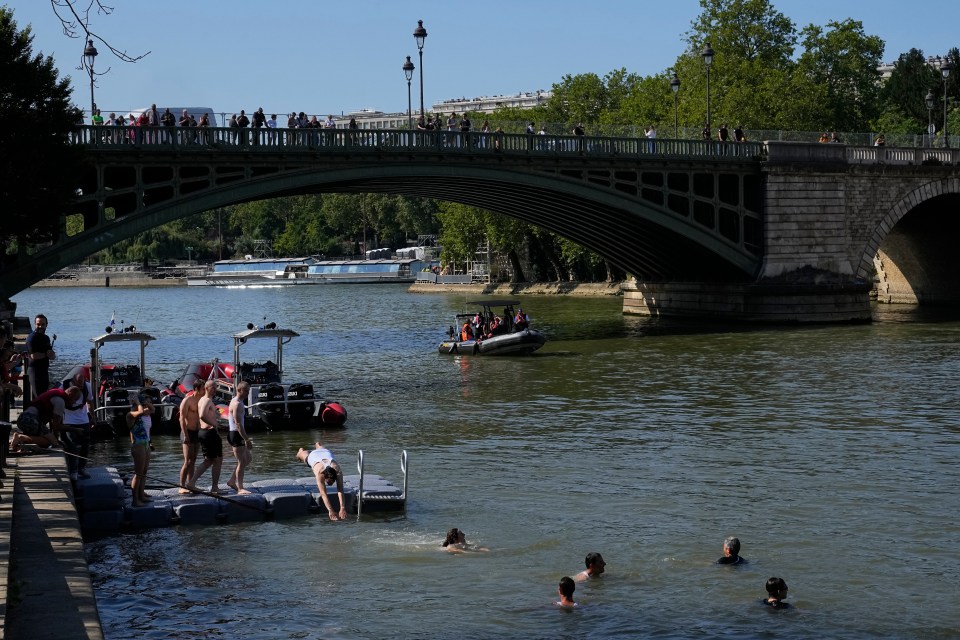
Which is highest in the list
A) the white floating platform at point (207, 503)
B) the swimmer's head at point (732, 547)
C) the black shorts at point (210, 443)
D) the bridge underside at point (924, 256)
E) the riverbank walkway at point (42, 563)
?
the bridge underside at point (924, 256)

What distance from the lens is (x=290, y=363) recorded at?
50438mm

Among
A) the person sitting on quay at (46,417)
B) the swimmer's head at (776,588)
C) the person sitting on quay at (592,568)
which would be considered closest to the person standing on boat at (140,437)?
the person sitting on quay at (46,417)

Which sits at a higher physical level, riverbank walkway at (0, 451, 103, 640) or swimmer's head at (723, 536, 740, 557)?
riverbank walkway at (0, 451, 103, 640)

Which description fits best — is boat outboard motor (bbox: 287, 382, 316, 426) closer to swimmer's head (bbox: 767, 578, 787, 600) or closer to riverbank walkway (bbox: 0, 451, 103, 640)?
riverbank walkway (bbox: 0, 451, 103, 640)

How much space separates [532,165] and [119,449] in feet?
90.7

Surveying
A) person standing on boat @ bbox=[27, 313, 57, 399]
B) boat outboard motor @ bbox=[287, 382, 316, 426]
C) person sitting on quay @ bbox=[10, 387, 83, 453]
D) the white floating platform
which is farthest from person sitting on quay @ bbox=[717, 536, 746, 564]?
boat outboard motor @ bbox=[287, 382, 316, 426]

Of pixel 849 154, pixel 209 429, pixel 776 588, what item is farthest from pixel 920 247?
pixel 776 588

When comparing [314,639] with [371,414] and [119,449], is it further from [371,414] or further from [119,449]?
[371,414]

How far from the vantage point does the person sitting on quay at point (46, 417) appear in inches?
834

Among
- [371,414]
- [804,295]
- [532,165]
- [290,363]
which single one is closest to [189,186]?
[290,363]

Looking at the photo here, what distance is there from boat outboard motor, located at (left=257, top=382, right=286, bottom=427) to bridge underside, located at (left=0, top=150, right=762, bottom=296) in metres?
12.1

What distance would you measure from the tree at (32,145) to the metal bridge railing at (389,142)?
1846 millimetres

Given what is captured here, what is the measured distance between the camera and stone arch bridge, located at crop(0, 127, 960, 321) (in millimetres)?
46281

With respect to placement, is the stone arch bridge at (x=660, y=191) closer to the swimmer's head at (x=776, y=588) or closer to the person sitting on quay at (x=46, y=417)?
the person sitting on quay at (x=46, y=417)
